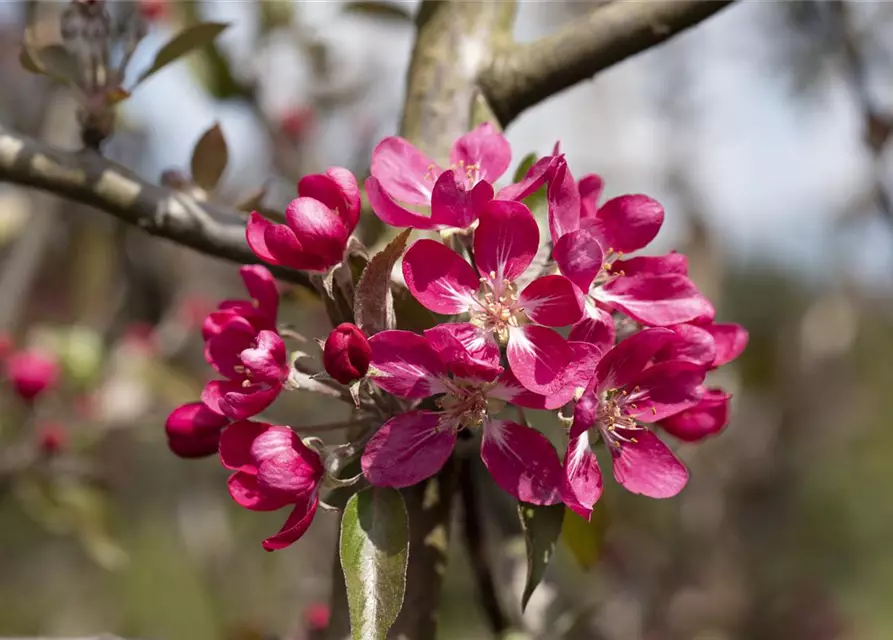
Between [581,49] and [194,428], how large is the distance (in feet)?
2.15

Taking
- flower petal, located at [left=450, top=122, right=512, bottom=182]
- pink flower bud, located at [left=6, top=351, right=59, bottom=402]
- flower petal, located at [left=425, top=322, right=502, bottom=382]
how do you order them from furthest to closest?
pink flower bud, located at [left=6, top=351, right=59, bottom=402], flower petal, located at [left=450, top=122, right=512, bottom=182], flower petal, located at [left=425, top=322, right=502, bottom=382]

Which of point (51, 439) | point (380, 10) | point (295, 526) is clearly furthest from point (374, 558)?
point (51, 439)

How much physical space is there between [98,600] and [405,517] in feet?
23.1

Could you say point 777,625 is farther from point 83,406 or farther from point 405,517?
point 405,517

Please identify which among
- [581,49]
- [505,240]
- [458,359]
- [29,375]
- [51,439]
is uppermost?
[581,49]

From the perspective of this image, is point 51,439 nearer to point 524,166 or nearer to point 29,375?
point 29,375

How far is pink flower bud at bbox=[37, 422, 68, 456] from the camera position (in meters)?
2.10

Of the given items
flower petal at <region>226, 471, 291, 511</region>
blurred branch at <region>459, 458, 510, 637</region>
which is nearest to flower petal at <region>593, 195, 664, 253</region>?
blurred branch at <region>459, 458, 510, 637</region>

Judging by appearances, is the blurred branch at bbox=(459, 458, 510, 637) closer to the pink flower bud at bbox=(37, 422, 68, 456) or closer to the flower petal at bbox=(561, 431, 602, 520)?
the flower petal at bbox=(561, 431, 602, 520)

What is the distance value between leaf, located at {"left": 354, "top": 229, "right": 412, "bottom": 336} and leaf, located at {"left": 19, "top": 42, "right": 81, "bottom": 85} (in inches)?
22.4

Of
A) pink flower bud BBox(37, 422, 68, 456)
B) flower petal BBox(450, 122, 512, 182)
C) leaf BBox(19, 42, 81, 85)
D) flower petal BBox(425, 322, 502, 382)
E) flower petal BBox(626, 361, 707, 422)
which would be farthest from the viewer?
pink flower bud BBox(37, 422, 68, 456)

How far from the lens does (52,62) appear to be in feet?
3.35

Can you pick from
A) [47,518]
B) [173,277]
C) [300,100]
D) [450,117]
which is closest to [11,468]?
[47,518]

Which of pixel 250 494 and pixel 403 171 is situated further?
pixel 403 171
